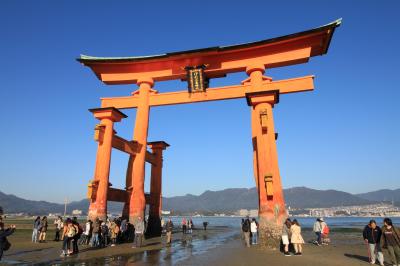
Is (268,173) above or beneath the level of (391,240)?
above

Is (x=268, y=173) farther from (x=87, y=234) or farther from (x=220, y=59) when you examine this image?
(x=87, y=234)

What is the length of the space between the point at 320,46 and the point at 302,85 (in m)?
2.81

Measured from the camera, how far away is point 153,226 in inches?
889

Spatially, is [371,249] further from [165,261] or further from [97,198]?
[97,198]

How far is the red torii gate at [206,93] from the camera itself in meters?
15.3

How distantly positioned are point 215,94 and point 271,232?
30.2ft

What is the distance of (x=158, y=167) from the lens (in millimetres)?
24406

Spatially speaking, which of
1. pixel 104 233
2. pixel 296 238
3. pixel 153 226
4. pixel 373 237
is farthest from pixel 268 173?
pixel 153 226

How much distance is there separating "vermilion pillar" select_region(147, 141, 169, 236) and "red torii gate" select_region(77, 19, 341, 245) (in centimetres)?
400

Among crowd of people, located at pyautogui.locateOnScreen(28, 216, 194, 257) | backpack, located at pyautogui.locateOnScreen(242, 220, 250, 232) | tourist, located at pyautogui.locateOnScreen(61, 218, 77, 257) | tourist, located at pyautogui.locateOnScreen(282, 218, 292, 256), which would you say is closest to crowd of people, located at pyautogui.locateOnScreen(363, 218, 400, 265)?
tourist, located at pyautogui.locateOnScreen(282, 218, 292, 256)

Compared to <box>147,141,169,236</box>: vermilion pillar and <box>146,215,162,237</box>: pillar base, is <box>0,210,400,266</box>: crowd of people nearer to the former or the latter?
<box>146,215,162,237</box>: pillar base

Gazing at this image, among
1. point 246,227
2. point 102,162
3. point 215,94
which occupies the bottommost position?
point 246,227

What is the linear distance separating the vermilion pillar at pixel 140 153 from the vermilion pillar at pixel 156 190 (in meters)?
4.86

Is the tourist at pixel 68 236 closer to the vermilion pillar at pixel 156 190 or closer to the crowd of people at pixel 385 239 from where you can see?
the vermilion pillar at pixel 156 190
